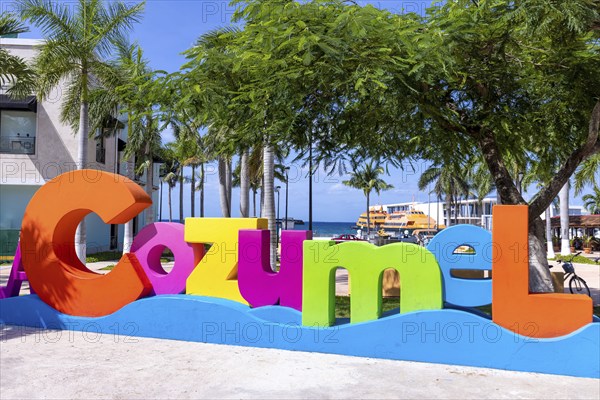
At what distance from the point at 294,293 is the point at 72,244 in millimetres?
4993

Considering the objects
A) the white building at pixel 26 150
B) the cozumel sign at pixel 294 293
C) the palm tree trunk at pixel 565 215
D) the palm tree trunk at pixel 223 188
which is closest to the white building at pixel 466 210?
the palm tree trunk at pixel 565 215

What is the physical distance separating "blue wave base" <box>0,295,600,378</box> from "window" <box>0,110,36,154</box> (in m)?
20.2

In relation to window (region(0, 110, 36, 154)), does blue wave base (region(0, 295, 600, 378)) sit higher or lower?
lower

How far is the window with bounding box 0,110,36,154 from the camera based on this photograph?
27.6 metres

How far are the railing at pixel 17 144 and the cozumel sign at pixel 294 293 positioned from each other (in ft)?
64.5

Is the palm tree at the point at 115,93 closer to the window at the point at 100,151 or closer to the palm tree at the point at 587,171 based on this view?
the window at the point at 100,151

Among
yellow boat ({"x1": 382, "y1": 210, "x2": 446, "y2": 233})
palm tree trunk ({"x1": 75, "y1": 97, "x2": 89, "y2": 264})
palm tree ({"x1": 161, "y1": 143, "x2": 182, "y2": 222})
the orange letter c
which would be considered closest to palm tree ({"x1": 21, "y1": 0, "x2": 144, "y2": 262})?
palm tree trunk ({"x1": 75, "y1": 97, "x2": 89, "y2": 264})

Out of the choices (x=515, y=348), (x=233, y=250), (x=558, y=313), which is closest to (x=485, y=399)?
(x=515, y=348)

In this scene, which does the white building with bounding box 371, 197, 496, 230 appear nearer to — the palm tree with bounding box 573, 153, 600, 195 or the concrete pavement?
the palm tree with bounding box 573, 153, 600, 195

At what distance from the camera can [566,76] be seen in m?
9.69

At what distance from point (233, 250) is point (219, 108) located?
8.53 ft

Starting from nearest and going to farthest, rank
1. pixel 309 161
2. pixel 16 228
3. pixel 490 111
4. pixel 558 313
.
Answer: pixel 558 313 < pixel 490 111 < pixel 309 161 < pixel 16 228

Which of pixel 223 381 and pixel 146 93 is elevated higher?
pixel 146 93

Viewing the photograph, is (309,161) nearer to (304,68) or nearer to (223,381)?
(304,68)
